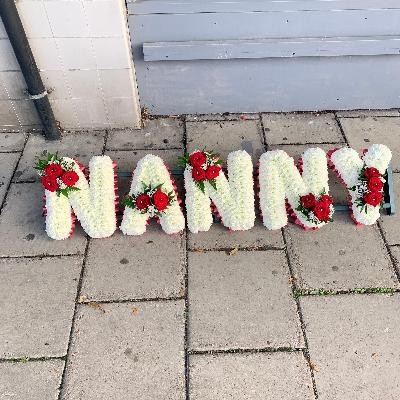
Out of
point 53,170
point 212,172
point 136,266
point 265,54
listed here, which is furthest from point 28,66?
point 265,54

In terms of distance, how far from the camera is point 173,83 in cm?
444

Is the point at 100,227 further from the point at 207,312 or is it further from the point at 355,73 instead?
the point at 355,73

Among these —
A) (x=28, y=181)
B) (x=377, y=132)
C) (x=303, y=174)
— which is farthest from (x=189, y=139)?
(x=377, y=132)

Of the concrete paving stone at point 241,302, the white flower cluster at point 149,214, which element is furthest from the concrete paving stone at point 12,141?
the concrete paving stone at point 241,302

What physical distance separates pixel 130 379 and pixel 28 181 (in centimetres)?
215

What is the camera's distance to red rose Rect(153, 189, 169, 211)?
3.38 meters

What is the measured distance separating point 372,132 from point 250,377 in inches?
112

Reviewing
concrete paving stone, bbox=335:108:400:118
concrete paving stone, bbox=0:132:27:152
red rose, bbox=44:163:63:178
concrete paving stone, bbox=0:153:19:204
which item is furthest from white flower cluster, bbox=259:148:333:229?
concrete paving stone, bbox=0:132:27:152

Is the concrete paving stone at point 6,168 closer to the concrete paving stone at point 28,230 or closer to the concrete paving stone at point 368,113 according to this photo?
the concrete paving stone at point 28,230

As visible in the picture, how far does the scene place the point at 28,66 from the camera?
392 cm

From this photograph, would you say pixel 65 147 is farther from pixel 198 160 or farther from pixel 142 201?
pixel 198 160

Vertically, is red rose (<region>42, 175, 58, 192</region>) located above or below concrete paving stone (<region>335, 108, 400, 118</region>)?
above

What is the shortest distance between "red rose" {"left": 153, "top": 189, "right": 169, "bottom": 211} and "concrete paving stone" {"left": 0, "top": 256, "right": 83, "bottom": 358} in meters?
0.78

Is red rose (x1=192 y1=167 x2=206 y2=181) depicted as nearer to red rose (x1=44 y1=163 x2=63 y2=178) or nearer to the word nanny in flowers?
the word nanny in flowers
